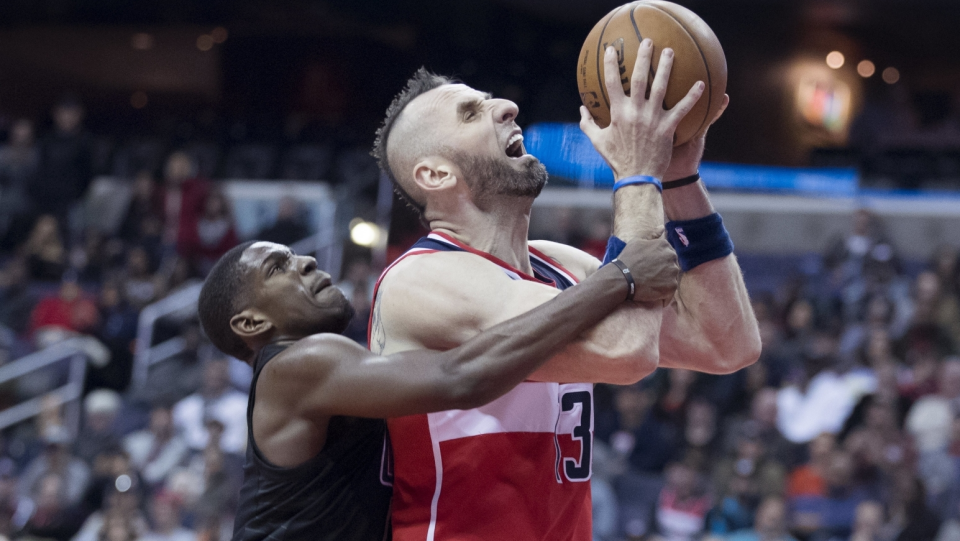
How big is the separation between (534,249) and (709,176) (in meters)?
10.5

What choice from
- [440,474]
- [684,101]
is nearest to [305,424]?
[440,474]

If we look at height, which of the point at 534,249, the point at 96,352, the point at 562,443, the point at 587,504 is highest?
the point at 534,249

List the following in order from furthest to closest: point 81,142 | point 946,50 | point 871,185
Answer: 1. point 946,50
2. point 871,185
3. point 81,142

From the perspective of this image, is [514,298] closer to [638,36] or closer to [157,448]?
[638,36]

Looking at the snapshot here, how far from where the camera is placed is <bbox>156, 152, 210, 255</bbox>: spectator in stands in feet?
36.9

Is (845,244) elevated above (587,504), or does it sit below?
below

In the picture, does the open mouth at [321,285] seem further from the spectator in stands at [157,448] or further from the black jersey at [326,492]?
the spectator in stands at [157,448]

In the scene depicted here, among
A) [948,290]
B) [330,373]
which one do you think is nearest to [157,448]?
[330,373]

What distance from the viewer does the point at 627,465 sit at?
8047 mm

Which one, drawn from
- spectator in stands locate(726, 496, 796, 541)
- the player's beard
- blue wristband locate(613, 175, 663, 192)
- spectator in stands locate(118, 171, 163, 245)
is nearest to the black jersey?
the player's beard

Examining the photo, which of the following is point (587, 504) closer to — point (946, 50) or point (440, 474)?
point (440, 474)

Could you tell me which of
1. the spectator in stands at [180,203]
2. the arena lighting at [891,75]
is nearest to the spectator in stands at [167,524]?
the spectator in stands at [180,203]

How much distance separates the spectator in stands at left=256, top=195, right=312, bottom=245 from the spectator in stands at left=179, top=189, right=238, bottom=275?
448 millimetres

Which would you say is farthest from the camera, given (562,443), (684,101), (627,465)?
(627,465)
